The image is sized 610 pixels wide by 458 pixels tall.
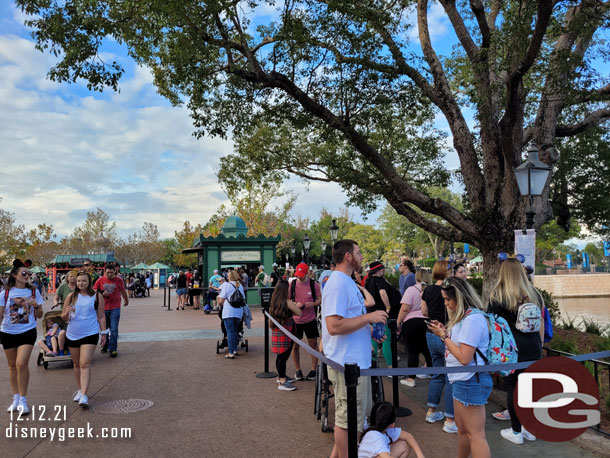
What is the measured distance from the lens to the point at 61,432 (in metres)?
4.96

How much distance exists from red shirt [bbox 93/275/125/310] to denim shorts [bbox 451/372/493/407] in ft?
25.2

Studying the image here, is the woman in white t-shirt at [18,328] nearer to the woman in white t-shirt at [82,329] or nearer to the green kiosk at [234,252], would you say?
the woman in white t-shirt at [82,329]

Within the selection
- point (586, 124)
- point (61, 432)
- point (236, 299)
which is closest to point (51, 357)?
point (236, 299)

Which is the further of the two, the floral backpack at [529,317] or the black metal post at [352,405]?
the floral backpack at [529,317]

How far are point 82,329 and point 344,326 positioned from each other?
397 cm

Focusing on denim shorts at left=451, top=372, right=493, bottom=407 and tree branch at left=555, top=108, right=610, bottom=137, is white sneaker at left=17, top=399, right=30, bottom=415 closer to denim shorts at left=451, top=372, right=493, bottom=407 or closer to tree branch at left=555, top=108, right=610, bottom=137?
denim shorts at left=451, top=372, right=493, bottom=407

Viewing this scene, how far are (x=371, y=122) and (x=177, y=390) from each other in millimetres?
10100

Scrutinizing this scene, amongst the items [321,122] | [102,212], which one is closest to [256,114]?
[321,122]

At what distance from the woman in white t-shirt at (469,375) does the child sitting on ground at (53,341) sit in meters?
7.30

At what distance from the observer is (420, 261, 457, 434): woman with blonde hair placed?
510cm

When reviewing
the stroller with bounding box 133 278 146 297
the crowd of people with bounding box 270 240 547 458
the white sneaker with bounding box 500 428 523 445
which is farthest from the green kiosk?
the crowd of people with bounding box 270 240 547 458

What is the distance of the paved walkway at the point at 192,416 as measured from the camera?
452cm

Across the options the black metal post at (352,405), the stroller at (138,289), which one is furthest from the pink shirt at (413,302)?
the stroller at (138,289)

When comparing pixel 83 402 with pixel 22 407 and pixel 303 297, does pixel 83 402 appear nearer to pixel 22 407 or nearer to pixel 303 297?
pixel 22 407
